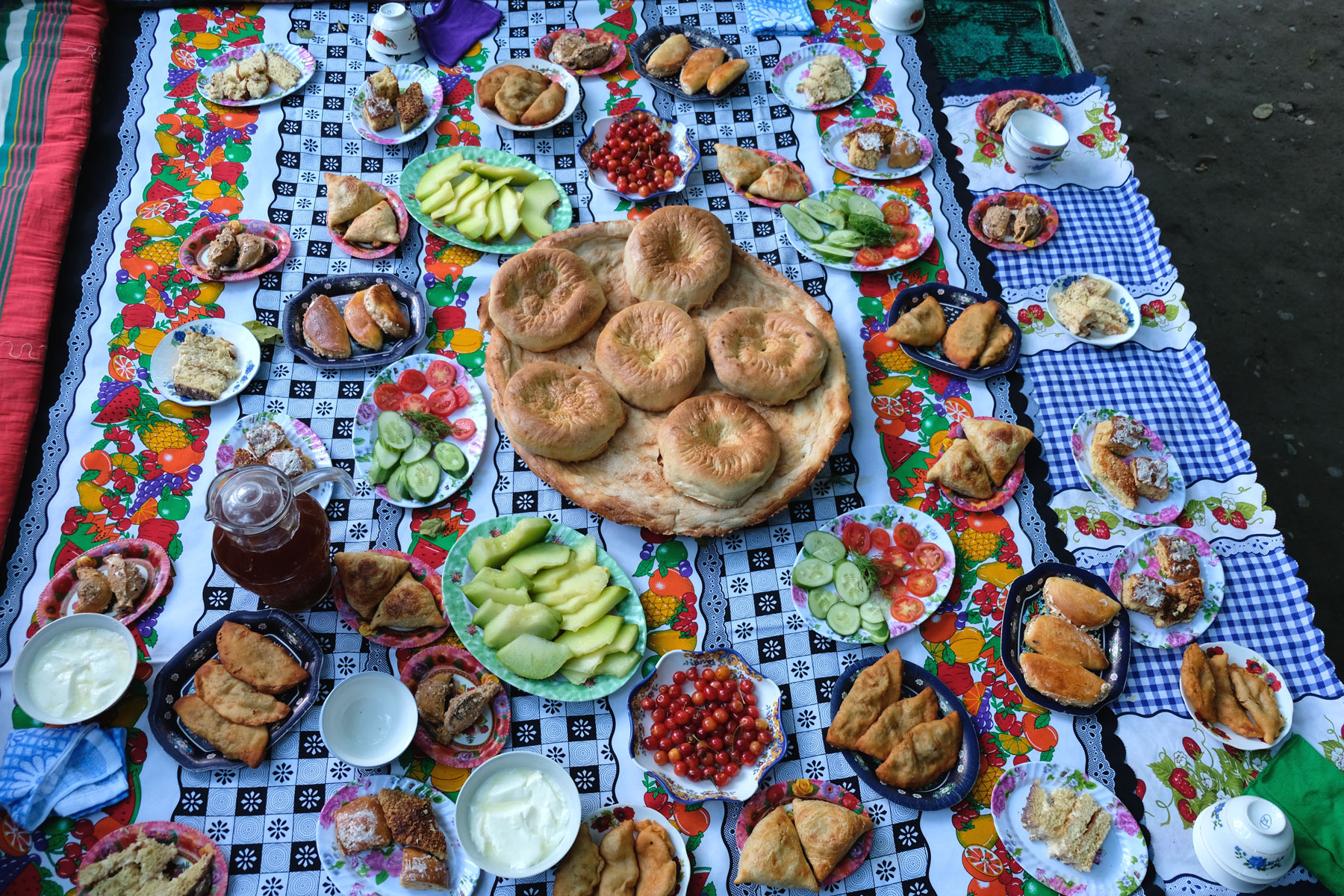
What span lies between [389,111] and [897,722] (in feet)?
13.4

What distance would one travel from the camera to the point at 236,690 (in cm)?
331

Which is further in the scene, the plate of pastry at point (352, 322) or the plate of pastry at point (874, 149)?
the plate of pastry at point (874, 149)

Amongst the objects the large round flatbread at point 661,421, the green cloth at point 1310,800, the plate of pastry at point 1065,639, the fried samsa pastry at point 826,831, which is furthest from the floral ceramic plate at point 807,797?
the green cloth at point 1310,800

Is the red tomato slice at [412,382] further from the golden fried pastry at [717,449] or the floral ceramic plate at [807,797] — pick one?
the floral ceramic plate at [807,797]

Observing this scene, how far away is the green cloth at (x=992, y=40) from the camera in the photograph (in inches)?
216

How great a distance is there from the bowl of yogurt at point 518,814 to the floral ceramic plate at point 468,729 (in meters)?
0.15

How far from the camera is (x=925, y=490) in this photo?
13.3ft

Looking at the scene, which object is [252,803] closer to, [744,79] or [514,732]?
[514,732]

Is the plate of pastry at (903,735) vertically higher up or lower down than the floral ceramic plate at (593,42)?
lower down

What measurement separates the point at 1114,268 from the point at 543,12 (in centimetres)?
371

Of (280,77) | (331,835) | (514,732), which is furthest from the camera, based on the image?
(280,77)

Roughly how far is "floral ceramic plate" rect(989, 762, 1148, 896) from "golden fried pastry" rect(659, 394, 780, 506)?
60.0 inches

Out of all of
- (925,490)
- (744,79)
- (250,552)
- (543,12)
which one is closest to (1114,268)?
(925,490)

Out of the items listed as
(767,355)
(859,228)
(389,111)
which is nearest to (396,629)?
(767,355)
